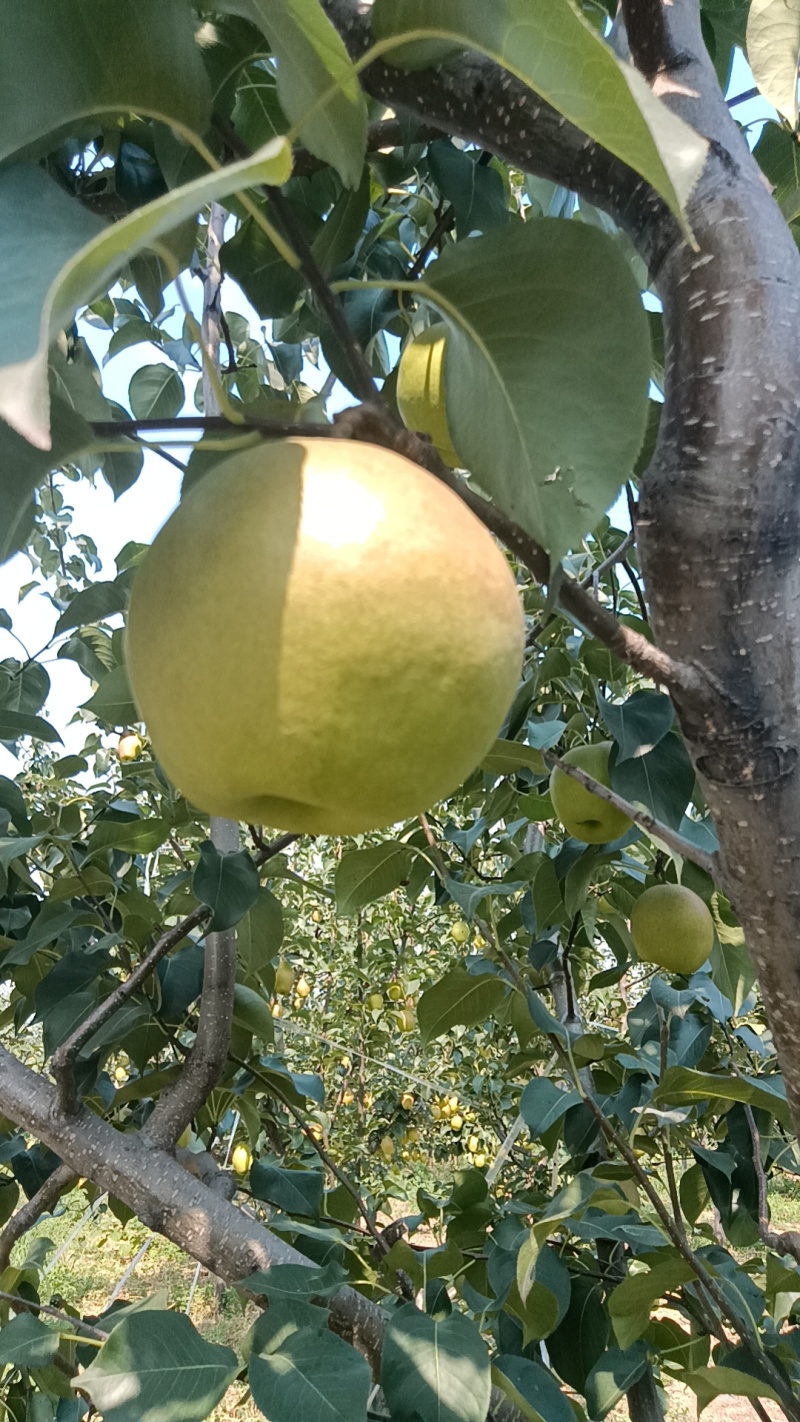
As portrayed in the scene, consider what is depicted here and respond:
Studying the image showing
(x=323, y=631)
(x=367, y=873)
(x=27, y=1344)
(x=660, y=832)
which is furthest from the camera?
(x=367, y=873)

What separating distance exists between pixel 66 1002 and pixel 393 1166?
3030mm

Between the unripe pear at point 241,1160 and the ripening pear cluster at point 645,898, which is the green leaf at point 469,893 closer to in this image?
the ripening pear cluster at point 645,898

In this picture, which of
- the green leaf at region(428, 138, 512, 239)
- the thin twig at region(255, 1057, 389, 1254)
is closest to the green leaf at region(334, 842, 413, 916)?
the thin twig at region(255, 1057, 389, 1254)

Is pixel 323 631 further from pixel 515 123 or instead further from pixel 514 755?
pixel 514 755

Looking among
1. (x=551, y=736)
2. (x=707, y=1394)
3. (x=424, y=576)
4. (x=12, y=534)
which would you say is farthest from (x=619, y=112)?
(x=707, y=1394)

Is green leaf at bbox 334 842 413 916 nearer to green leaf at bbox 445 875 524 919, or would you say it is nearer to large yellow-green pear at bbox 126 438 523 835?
green leaf at bbox 445 875 524 919

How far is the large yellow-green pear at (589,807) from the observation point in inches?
43.9

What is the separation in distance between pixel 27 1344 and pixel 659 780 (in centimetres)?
79

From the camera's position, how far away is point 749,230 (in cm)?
51

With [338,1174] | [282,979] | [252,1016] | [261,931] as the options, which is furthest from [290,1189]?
[282,979]

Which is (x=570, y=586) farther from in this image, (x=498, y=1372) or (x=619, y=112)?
(x=498, y=1372)

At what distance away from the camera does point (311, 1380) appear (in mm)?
666

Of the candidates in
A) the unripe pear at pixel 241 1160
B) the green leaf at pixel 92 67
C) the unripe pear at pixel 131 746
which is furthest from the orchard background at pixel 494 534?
the unripe pear at pixel 241 1160

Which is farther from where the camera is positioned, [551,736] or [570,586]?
[551,736]
